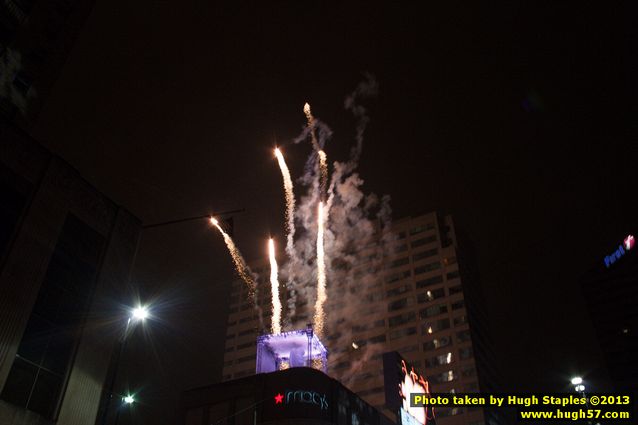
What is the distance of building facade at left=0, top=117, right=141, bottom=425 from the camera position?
30.4 meters

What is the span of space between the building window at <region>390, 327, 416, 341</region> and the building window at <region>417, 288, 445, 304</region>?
6.88 m

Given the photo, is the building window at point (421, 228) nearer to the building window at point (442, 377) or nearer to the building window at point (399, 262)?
the building window at point (399, 262)

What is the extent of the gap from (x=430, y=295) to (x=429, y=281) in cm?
370

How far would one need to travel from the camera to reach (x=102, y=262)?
3806 cm

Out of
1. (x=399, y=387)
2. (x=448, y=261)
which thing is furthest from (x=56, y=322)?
(x=448, y=261)

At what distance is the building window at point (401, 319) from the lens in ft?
415

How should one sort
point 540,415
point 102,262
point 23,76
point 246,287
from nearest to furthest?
point 540,415 → point 102,262 → point 23,76 → point 246,287

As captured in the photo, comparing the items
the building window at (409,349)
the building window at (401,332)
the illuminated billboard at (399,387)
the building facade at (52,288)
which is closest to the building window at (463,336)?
the building window at (409,349)

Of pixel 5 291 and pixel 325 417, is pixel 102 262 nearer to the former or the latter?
pixel 5 291

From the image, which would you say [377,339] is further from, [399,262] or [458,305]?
[458,305]

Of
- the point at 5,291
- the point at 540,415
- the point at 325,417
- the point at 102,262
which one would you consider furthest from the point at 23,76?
the point at 540,415

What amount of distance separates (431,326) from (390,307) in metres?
12.5

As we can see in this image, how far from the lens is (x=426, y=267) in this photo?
132m

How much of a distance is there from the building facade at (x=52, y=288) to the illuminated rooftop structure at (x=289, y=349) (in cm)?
2409
